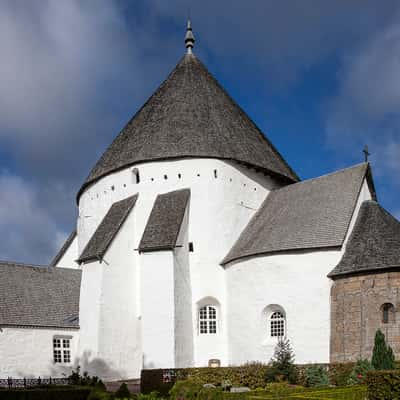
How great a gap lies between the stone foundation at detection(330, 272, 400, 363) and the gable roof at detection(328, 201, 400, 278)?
399mm

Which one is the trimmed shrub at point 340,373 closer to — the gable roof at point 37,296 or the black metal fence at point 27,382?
the black metal fence at point 27,382

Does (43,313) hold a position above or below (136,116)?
below

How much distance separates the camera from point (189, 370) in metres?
24.3

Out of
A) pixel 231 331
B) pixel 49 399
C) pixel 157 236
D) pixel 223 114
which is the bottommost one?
pixel 49 399

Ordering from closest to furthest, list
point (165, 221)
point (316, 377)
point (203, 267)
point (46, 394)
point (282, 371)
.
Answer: point (46, 394) < point (316, 377) < point (282, 371) < point (165, 221) < point (203, 267)

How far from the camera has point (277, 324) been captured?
26891 mm

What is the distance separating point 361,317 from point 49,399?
11.9 m

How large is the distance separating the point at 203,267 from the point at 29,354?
904 centimetres

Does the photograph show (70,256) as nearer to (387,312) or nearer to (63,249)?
(63,249)

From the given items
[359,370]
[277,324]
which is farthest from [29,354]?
[359,370]

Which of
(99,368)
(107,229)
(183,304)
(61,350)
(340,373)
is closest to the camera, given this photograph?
(340,373)

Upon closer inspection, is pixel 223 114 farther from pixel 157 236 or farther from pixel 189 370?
pixel 189 370

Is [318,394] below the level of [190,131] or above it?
below

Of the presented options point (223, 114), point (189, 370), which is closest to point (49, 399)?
point (189, 370)
